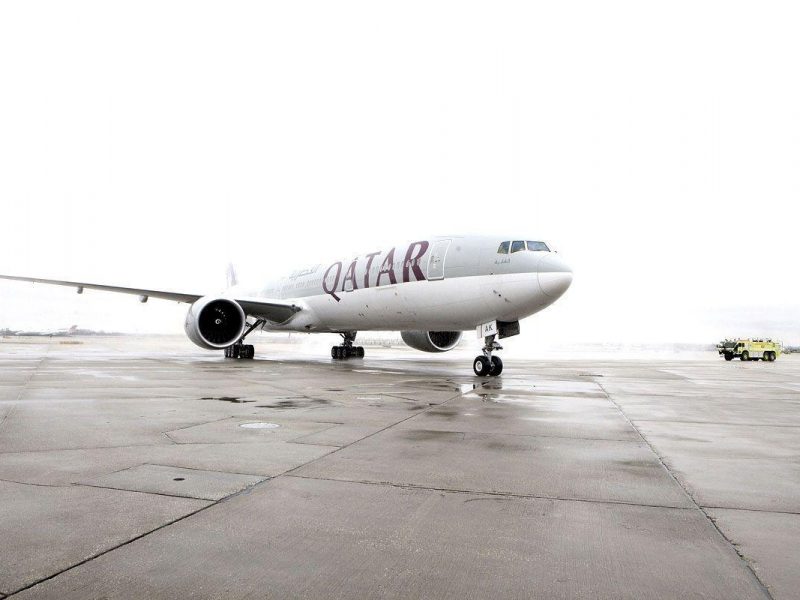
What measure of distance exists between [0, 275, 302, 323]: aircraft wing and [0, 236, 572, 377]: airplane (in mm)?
37

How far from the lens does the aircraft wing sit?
19625mm

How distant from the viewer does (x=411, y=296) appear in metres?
15.0

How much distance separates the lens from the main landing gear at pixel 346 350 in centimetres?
2158

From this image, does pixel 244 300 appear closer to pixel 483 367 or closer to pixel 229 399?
pixel 483 367

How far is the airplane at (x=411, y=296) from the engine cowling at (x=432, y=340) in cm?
4

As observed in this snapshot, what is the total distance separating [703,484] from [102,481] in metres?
3.69

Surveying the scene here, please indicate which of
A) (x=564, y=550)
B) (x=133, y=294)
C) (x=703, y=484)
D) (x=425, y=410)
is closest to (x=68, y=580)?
(x=564, y=550)

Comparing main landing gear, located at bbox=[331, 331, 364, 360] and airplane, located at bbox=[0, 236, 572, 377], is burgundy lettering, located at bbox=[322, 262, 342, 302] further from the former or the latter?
main landing gear, located at bbox=[331, 331, 364, 360]

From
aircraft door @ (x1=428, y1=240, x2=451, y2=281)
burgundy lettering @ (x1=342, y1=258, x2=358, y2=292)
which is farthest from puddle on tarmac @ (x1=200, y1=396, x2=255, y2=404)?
burgundy lettering @ (x1=342, y1=258, x2=358, y2=292)

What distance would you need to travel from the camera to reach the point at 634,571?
2.18 m

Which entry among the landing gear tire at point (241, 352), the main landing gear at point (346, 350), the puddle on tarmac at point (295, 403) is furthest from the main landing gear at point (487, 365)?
the landing gear tire at point (241, 352)

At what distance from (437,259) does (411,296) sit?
1.34 metres

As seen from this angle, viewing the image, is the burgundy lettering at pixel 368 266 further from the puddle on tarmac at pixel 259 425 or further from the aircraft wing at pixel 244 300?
the puddle on tarmac at pixel 259 425

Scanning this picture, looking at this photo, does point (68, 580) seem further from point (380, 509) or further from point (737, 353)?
point (737, 353)
